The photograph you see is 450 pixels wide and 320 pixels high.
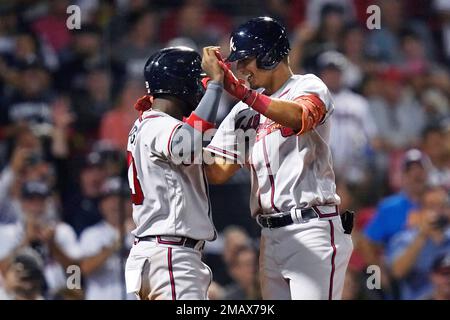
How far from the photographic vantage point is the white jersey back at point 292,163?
4.89 meters

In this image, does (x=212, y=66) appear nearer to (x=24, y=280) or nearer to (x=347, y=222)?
(x=347, y=222)

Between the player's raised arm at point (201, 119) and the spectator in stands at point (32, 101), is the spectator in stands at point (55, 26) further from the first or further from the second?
the player's raised arm at point (201, 119)

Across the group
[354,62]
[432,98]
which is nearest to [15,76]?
[354,62]

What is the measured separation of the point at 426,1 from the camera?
8883 millimetres

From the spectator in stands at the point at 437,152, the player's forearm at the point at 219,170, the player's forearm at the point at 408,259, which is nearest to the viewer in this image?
the player's forearm at the point at 219,170

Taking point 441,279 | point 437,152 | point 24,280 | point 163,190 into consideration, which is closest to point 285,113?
point 163,190

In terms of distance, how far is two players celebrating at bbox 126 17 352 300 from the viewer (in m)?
4.76

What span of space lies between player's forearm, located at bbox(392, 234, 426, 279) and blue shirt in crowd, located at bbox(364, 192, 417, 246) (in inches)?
11.0

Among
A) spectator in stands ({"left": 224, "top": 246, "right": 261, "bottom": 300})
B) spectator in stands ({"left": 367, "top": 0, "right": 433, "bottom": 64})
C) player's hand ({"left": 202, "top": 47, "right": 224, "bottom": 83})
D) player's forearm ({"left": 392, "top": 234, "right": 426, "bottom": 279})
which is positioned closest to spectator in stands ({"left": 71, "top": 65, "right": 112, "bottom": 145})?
spectator in stands ({"left": 224, "top": 246, "right": 261, "bottom": 300})

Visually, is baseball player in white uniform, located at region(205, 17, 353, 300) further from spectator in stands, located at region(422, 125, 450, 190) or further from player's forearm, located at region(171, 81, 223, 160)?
spectator in stands, located at region(422, 125, 450, 190)

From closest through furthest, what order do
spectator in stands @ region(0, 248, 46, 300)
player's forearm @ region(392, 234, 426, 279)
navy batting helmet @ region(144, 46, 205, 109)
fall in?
1. navy batting helmet @ region(144, 46, 205, 109)
2. spectator in stands @ region(0, 248, 46, 300)
3. player's forearm @ region(392, 234, 426, 279)

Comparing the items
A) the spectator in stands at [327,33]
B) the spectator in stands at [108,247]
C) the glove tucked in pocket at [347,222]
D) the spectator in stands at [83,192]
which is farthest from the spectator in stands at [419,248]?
the glove tucked in pocket at [347,222]

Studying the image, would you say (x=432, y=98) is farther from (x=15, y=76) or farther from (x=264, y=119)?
(x=264, y=119)

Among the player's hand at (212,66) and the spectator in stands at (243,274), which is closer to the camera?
the player's hand at (212,66)
